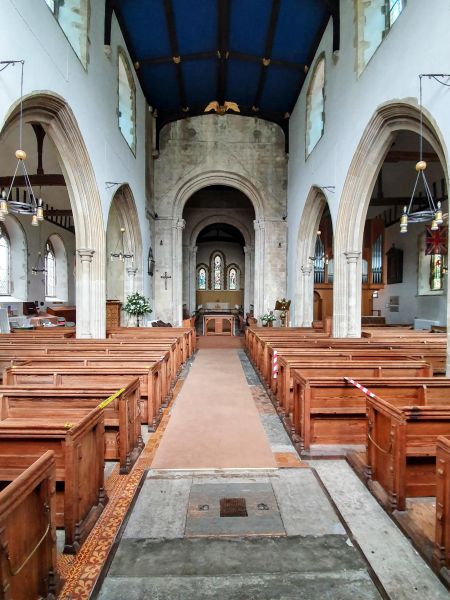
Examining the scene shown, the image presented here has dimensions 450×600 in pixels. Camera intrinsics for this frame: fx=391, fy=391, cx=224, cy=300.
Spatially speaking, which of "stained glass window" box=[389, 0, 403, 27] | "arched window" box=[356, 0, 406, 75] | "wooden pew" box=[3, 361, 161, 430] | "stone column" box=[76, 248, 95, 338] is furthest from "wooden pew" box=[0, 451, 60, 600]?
"arched window" box=[356, 0, 406, 75]

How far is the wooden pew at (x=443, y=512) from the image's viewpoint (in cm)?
223

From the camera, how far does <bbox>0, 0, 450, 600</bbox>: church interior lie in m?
2.40

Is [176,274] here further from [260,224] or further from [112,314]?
[112,314]

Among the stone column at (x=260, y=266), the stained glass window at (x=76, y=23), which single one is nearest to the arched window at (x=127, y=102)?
the stained glass window at (x=76, y=23)

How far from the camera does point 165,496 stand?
3152 millimetres

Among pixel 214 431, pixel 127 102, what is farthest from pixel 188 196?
pixel 214 431

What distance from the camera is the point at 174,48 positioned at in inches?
486

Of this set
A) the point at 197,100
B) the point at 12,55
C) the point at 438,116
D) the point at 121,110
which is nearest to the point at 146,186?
the point at 121,110

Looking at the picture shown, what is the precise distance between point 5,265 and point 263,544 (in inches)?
616

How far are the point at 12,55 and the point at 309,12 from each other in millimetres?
8473

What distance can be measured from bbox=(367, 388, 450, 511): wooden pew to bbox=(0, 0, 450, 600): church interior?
18 mm

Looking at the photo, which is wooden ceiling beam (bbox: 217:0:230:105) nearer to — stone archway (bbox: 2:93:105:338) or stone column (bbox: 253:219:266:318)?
stone column (bbox: 253:219:266:318)

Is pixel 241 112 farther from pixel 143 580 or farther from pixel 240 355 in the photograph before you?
pixel 143 580

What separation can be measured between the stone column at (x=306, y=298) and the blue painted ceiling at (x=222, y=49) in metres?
6.69
